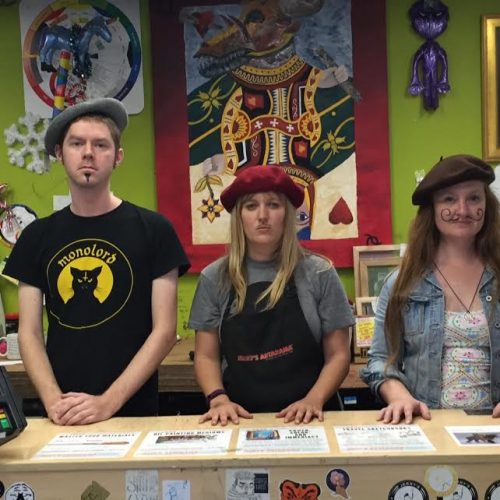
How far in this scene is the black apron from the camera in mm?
1662

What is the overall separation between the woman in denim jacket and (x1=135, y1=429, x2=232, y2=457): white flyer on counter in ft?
1.52

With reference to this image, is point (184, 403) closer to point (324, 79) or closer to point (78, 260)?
point (78, 260)

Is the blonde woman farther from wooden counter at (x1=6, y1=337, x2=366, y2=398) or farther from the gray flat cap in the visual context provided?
wooden counter at (x1=6, y1=337, x2=366, y2=398)

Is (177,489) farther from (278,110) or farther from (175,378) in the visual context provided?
(278,110)

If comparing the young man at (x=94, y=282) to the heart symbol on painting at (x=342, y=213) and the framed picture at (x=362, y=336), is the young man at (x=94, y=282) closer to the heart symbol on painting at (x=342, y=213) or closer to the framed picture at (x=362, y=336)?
the framed picture at (x=362, y=336)

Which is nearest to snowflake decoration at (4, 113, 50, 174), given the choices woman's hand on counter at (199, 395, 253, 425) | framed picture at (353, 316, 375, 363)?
framed picture at (353, 316, 375, 363)

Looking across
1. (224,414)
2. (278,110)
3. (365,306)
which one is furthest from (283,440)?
(278,110)

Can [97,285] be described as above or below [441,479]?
above

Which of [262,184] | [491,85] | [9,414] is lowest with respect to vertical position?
[9,414]

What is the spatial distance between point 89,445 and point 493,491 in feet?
2.65

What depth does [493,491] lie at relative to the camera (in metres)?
1.14

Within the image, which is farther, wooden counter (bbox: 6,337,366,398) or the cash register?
wooden counter (bbox: 6,337,366,398)

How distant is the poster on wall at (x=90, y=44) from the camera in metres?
2.88

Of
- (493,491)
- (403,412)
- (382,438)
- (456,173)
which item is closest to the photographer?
(493,491)
